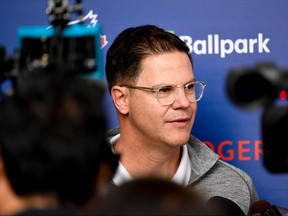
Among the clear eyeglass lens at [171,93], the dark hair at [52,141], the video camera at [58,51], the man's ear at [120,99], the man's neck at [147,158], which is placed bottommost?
the man's neck at [147,158]

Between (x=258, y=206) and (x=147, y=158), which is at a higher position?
(x=147, y=158)

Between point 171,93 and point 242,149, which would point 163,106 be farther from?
point 242,149

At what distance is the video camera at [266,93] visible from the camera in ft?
4.05

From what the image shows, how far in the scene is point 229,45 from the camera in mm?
2533

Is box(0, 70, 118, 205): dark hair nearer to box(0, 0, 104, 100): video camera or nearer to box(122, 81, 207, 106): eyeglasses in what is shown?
box(0, 0, 104, 100): video camera

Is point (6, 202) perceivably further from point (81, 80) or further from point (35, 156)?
point (81, 80)

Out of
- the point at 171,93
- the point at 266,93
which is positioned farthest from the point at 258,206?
the point at 266,93

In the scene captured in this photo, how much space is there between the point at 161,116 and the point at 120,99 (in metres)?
0.16

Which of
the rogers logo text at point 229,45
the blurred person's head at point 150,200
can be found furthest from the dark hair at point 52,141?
the rogers logo text at point 229,45

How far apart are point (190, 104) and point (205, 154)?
212mm

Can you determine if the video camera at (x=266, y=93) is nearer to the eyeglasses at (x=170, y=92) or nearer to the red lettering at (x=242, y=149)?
the eyeglasses at (x=170, y=92)

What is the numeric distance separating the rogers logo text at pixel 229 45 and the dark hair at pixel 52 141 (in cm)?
138

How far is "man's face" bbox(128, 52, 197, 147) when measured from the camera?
2.29 metres

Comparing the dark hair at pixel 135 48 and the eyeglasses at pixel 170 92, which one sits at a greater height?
the dark hair at pixel 135 48
